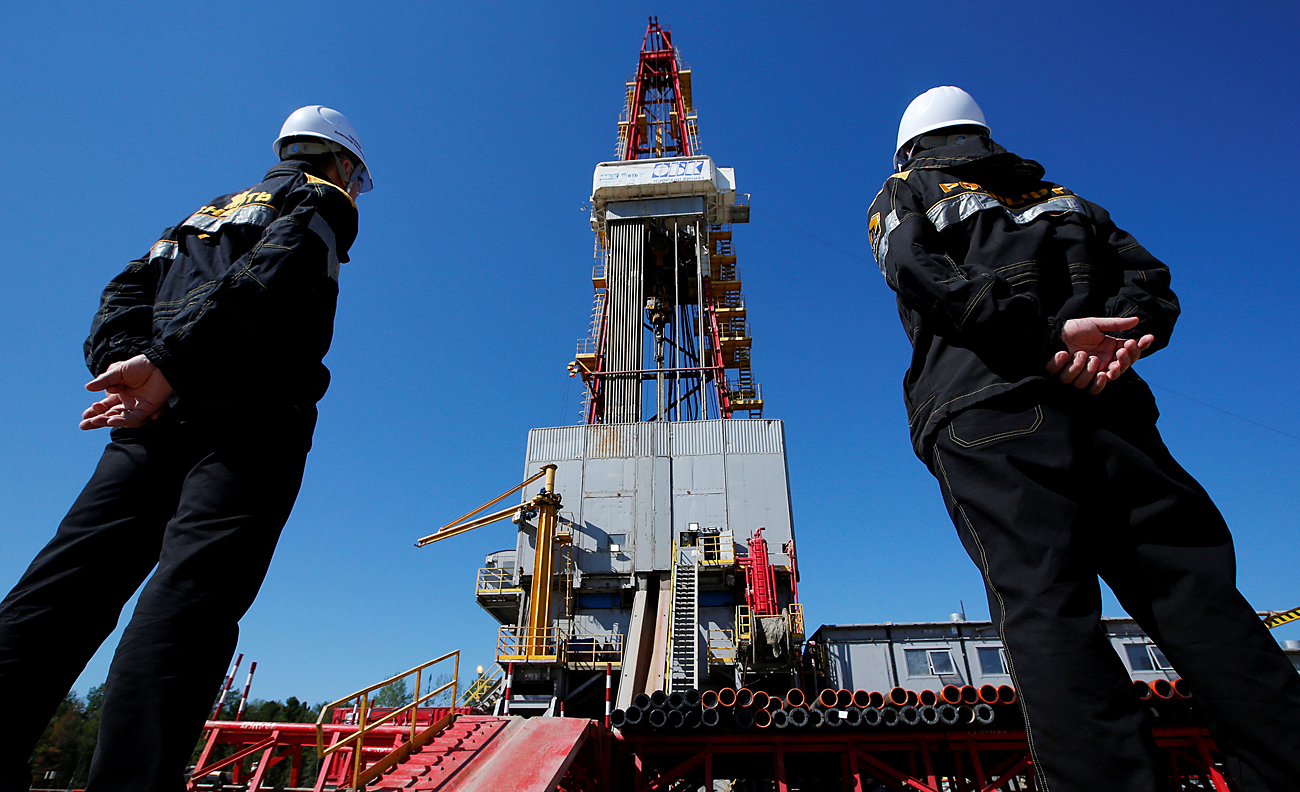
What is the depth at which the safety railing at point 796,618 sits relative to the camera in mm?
15547

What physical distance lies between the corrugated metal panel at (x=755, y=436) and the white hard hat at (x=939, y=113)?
1667 centimetres

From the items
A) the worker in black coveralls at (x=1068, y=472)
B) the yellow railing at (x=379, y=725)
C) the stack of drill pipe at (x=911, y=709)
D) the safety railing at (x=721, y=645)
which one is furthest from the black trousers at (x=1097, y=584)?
the safety railing at (x=721, y=645)

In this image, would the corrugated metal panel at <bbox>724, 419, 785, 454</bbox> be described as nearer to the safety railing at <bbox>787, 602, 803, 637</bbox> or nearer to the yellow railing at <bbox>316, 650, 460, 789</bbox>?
the safety railing at <bbox>787, 602, 803, 637</bbox>

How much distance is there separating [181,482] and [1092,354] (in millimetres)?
2884

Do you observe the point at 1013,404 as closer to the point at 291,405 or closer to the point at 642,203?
the point at 291,405

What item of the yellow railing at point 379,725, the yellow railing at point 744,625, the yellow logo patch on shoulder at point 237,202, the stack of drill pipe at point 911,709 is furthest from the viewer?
the yellow railing at point 744,625

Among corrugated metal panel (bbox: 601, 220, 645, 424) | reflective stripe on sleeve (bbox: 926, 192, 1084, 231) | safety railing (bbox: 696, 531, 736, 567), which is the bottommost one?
reflective stripe on sleeve (bbox: 926, 192, 1084, 231)

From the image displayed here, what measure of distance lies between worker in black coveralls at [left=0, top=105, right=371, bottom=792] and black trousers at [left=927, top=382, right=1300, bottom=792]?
2093 millimetres

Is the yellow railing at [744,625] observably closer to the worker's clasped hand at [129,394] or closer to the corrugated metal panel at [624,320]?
the corrugated metal panel at [624,320]

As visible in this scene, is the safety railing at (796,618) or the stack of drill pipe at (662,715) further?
the safety railing at (796,618)

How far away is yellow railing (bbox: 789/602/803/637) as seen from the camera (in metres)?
15.6

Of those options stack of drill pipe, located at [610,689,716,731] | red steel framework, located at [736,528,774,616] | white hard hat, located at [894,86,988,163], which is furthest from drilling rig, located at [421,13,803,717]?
white hard hat, located at [894,86,988,163]

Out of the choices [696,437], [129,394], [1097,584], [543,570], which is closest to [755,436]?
[696,437]

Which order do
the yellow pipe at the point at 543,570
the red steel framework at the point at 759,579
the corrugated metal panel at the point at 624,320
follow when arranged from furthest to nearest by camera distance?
1. the corrugated metal panel at the point at 624,320
2. the yellow pipe at the point at 543,570
3. the red steel framework at the point at 759,579
